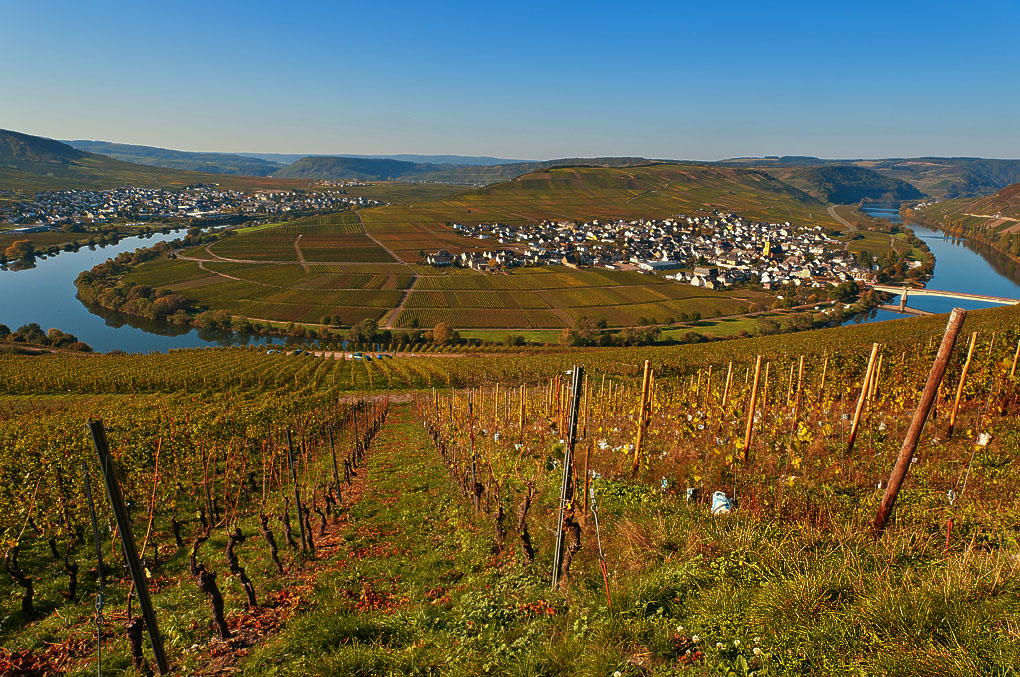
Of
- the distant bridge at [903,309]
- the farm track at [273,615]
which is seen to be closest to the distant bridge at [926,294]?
the distant bridge at [903,309]

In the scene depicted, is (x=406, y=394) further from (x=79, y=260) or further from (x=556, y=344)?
(x=79, y=260)

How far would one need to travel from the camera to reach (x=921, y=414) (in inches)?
184

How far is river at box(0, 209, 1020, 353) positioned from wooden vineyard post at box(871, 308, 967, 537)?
80821mm

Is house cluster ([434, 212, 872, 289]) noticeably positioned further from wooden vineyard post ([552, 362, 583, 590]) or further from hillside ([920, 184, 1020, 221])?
wooden vineyard post ([552, 362, 583, 590])

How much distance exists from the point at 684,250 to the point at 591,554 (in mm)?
156858

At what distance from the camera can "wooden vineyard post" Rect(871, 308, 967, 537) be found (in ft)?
14.9

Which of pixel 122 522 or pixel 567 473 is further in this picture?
pixel 567 473

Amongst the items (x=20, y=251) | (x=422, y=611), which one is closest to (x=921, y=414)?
(x=422, y=611)

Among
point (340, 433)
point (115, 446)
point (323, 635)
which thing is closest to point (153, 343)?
point (340, 433)

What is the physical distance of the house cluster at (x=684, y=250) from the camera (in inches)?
4636

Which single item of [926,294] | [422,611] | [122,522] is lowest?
[926,294]

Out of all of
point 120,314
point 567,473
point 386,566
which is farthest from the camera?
point 120,314

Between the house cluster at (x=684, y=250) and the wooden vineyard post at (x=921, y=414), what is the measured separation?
113 meters

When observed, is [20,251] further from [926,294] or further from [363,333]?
[926,294]
